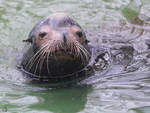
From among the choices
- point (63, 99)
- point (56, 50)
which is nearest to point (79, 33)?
point (56, 50)

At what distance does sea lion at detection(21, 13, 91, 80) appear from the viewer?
5.11 m

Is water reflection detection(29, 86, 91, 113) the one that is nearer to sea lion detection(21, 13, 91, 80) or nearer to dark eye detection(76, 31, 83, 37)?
sea lion detection(21, 13, 91, 80)

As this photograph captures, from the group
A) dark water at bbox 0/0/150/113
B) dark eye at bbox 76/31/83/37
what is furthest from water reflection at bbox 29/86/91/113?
dark eye at bbox 76/31/83/37

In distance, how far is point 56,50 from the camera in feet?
16.5

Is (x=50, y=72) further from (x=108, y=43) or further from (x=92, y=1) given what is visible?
(x=92, y=1)

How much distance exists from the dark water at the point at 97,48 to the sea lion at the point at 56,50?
268mm

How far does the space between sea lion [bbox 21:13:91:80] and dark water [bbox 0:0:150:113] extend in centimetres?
27

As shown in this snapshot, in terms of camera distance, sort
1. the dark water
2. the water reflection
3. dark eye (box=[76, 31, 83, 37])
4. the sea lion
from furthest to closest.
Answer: dark eye (box=[76, 31, 83, 37]) → the sea lion → the dark water → the water reflection

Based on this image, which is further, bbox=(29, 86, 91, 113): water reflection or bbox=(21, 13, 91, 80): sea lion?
bbox=(21, 13, 91, 80): sea lion

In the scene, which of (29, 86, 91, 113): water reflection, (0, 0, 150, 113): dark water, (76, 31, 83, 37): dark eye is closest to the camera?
(29, 86, 91, 113): water reflection

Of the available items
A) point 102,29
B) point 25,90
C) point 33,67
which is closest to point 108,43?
point 102,29

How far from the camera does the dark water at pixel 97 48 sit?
4.75 meters

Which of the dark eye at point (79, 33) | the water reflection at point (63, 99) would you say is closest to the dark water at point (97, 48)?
the water reflection at point (63, 99)

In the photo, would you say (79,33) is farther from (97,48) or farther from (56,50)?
(97,48)
